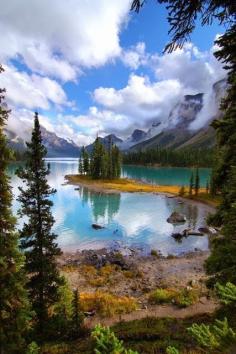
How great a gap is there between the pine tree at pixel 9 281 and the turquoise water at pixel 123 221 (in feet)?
113

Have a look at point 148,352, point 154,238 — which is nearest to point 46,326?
point 148,352

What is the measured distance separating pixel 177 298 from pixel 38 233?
48.1 ft

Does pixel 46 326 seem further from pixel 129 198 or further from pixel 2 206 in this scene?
pixel 129 198

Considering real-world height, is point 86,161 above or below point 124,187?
above

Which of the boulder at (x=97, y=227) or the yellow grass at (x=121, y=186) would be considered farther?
the yellow grass at (x=121, y=186)

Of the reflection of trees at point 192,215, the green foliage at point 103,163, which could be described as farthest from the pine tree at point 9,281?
the green foliage at point 103,163

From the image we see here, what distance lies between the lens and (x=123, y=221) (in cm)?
6706

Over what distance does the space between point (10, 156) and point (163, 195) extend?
3577 inches

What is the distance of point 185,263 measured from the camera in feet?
139

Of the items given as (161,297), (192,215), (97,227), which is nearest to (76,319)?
(161,297)

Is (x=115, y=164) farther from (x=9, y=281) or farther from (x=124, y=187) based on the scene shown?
(x=9, y=281)

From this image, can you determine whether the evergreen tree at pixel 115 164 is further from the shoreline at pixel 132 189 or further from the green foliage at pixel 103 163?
the shoreline at pixel 132 189

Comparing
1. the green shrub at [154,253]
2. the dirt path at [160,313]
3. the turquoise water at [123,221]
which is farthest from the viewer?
the turquoise water at [123,221]

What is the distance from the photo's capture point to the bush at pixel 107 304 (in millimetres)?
26531
